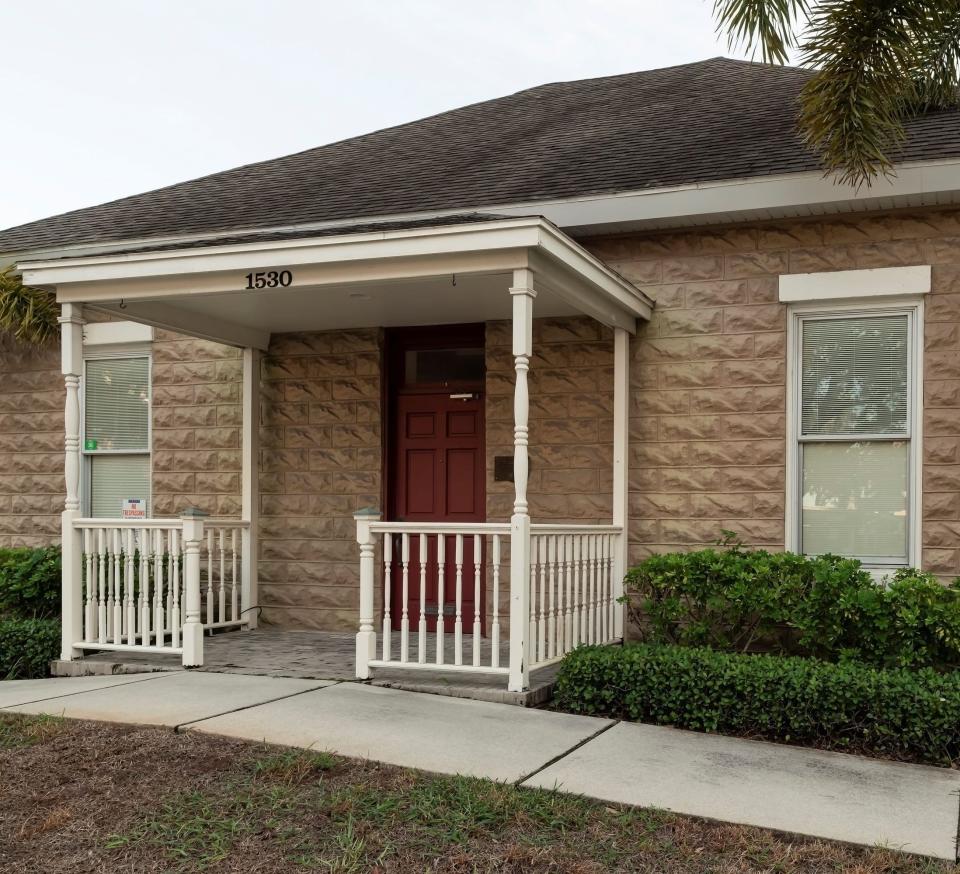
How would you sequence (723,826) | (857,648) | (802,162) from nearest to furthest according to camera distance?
(723,826) → (857,648) → (802,162)

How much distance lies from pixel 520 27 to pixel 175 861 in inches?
1011

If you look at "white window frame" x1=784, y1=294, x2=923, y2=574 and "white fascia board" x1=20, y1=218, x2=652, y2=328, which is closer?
"white fascia board" x1=20, y1=218, x2=652, y2=328

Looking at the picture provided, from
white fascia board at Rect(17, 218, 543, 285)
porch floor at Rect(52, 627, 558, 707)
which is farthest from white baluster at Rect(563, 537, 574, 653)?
white fascia board at Rect(17, 218, 543, 285)

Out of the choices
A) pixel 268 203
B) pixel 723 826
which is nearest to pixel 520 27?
pixel 268 203

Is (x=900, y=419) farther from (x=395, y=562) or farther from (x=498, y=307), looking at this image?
(x=395, y=562)

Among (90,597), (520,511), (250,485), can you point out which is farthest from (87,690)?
(520,511)

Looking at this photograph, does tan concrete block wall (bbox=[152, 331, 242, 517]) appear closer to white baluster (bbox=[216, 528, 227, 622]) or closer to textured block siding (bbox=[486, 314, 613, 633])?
white baluster (bbox=[216, 528, 227, 622])

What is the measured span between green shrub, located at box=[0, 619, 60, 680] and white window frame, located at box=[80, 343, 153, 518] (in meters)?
2.12

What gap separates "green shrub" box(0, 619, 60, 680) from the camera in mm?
8172

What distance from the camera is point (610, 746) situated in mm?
5586

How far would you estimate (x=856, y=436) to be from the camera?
7.75 metres

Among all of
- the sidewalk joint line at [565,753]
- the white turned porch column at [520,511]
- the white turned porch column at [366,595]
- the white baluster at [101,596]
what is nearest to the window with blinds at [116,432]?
the white baluster at [101,596]

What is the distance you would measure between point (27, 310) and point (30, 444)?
142 cm

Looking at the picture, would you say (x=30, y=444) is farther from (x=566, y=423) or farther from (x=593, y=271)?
(x=593, y=271)
